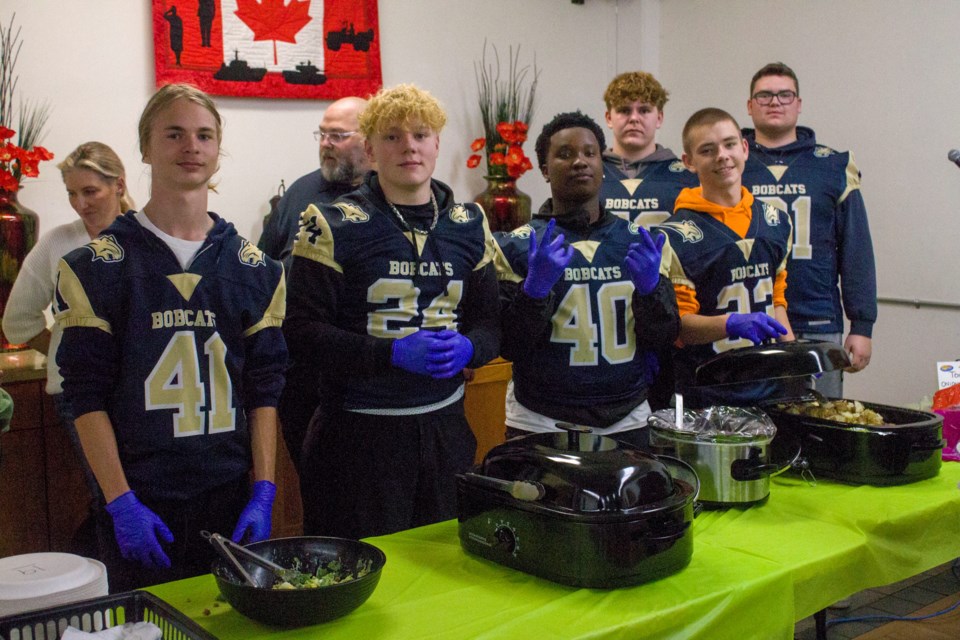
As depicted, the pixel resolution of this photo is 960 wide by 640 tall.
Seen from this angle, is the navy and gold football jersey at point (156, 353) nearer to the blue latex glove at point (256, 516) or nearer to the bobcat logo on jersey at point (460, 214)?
the blue latex glove at point (256, 516)

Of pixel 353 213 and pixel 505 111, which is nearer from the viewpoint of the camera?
pixel 353 213

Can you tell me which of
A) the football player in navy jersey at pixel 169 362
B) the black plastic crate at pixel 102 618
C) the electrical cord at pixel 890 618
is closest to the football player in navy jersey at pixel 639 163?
the electrical cord at pixel 890 618

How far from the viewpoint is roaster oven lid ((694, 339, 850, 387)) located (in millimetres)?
1741

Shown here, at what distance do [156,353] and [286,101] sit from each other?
7.80 ft

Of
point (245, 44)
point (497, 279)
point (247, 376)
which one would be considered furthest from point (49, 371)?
point (245, 44)

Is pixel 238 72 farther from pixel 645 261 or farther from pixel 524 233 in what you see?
pixel 645 261

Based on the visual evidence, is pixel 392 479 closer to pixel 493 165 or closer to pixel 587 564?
pixel 587 564

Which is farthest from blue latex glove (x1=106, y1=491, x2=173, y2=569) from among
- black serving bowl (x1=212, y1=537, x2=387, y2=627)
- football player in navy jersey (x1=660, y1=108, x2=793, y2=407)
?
football player in navy jersey (x1=660, y1=108, x2=793, y2=407)

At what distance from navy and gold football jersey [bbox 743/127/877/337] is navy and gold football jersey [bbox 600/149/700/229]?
0.78 feet

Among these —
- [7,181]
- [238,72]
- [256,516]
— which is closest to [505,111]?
[238,72]

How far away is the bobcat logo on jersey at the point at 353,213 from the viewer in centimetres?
204

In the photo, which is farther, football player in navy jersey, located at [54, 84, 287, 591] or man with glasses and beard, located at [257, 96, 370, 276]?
man with glasses and beard, located at [257, 96, 370, 276]

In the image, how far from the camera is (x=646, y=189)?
3.09m

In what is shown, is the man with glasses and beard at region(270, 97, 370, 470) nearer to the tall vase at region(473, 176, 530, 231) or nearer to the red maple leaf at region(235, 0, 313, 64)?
the red maple leaf at region(235, 0, 313, 64)
